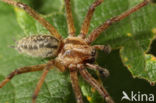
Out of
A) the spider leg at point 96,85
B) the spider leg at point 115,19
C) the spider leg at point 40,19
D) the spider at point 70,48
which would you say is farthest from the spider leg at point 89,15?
the spider leg at point 96,85

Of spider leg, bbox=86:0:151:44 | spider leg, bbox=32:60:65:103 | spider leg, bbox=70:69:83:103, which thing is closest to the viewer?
spider leg, bbox=32:60:65:103

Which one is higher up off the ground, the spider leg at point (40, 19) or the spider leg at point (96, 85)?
the spider leg at point (40, 19)

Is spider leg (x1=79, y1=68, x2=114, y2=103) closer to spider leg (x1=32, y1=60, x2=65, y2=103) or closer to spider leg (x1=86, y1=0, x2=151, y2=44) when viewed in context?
spider leg (x1=32, y1=60, x2=65, y2=103)

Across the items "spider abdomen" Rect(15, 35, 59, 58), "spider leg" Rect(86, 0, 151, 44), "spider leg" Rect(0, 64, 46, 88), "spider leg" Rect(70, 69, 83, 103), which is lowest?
"spider leg" Rect(70, 69, 83, 103)

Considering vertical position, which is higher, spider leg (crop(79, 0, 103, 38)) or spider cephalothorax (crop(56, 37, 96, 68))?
spider leg (crop(79, 0, 103, 38))

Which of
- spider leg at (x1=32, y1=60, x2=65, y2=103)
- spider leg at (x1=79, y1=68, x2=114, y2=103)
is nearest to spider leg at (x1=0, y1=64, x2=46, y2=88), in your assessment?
spider leg at (x1=32, y1=60, x2=65, y2=103)

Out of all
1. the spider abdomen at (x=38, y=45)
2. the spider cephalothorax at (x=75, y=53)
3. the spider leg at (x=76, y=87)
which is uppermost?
the spider abdomen at (x=38, y=45)

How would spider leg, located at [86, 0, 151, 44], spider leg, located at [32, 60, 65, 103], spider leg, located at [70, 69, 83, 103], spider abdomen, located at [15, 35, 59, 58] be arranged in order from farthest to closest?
spider leg, located at [86, 0, 151, 44], spider abdomen, located at [15, 35, 59, 58], spider leg, located at [70, 69, 83, 103], spider leg, located at [32, 60, 65, 103]

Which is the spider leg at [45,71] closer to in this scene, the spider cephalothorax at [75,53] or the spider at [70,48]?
the spider at [70,48]

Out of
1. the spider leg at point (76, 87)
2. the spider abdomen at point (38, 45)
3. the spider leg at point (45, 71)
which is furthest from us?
the spider abdomen at point (38, 45)
